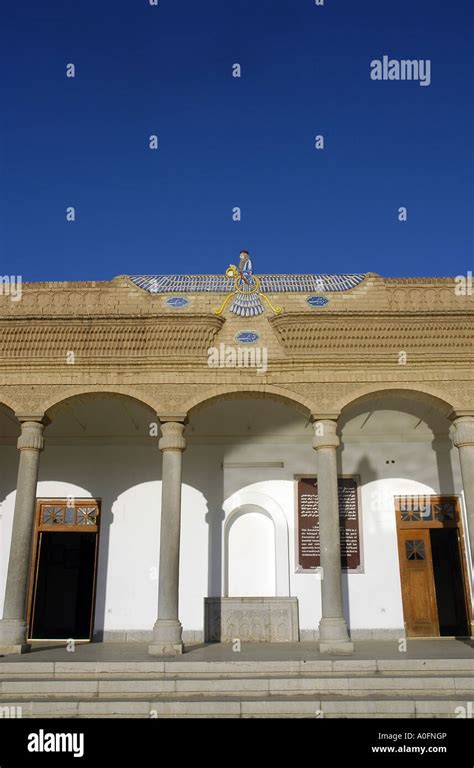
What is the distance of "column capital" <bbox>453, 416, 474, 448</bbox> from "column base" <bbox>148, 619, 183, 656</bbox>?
16.5 ft

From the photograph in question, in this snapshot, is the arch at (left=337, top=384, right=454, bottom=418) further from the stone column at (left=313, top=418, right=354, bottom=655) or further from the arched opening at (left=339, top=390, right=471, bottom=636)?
the arched opening at (left=339, top=390, right=471, bottom=636)

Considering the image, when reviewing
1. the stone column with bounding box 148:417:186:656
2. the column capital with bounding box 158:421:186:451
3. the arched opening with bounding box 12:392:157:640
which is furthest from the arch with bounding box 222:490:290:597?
the column capital with bounding box 158:421:186:451

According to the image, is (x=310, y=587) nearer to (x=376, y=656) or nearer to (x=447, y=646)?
(x=447, y=646)

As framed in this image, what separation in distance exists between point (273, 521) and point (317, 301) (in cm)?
445

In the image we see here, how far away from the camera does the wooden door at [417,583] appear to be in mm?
11312

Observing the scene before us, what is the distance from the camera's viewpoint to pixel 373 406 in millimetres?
11047

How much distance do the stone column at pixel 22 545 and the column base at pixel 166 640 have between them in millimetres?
1899

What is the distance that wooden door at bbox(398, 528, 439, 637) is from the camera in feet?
37.1

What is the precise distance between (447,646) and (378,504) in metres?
A: 2.99

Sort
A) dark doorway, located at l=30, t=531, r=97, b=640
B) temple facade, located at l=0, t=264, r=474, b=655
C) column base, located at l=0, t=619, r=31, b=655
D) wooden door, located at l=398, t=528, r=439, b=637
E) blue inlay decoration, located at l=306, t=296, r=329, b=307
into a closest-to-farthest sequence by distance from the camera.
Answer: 1. column base, located at l=0, t=619, r=31, b=655
2. temple facade, located at l=0, t=264, r=474, b=655
3. blue inlay decoration, located at l=306, t=296, r=329, b=307
4. wooden door, located at l=398, t=528, r=439, b=637
5. dark doorway, located at l=30, t=531, r=97, b=640

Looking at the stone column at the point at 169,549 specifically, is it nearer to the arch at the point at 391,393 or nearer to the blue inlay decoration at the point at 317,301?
the arch at the point at 391,393

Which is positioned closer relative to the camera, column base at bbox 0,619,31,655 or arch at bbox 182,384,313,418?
column base at bbox 0,619,31,655

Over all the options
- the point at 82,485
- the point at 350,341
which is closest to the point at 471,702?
the point at 350,341

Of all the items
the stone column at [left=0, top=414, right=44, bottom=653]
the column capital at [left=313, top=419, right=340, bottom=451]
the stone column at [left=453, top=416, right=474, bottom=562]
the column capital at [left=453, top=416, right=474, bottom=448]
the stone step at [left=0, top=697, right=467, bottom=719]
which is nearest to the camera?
the stone step at [left=0, top=697, right=467, bottom=719]
